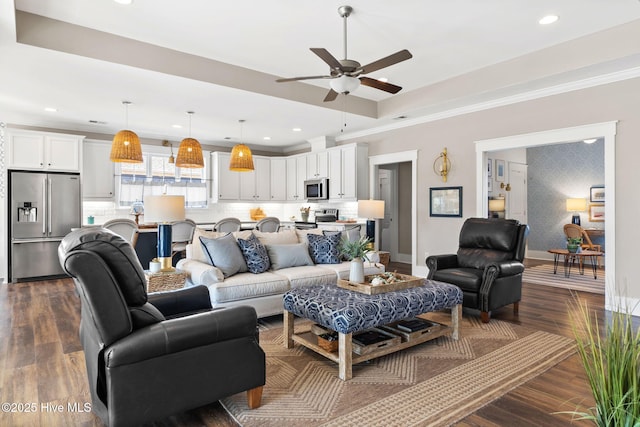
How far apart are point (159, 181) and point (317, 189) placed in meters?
3.36

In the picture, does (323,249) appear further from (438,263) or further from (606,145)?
(606,145)

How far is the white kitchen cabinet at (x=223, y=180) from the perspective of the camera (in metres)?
8.47

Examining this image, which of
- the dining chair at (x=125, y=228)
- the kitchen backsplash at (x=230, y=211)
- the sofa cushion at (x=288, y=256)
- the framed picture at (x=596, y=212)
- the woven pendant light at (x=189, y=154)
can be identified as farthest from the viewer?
the framed picture at (x=596, y=212)

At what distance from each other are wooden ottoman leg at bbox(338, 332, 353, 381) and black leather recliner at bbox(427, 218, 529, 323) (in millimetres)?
1898

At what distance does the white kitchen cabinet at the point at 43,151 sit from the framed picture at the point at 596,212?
1013 cm

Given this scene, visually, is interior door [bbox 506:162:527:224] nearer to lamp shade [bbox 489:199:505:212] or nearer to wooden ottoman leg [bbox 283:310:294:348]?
lamp shade [bbox 489:199:505:212]

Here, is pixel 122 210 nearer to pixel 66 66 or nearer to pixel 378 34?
pixel 66 66

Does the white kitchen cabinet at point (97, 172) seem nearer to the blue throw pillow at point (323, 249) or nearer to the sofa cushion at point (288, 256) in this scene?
the sofa cushion at point (288, 256)

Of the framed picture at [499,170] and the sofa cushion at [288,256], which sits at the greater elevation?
the framed picture at [499,170]

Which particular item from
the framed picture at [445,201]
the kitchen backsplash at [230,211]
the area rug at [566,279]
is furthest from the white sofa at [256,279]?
the kitchen backsplash at [230,211]

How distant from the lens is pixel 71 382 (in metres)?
2.60

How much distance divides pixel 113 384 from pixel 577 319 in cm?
449

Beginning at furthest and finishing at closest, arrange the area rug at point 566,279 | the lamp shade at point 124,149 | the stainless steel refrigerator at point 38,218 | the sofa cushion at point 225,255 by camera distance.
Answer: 1. the stainless steel refrigerator at point 38,218
2. the area rug at point 566,279
3. the lamp shade at point 124,149
4. the sofa cushion at point 225,255

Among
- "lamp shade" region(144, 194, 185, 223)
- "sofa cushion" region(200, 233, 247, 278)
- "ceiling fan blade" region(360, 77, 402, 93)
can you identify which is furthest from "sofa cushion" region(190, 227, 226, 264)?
"ceiling fan blade" region(360, 77, 402, 93)
